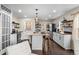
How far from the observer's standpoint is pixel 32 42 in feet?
15.5

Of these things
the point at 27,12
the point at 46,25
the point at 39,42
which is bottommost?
the point at 39,42

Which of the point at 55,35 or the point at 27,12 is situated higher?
the point at 27,12

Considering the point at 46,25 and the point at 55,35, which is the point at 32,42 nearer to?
the point at 46,25

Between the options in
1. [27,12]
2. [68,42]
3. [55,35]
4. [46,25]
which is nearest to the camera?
[46,25]
